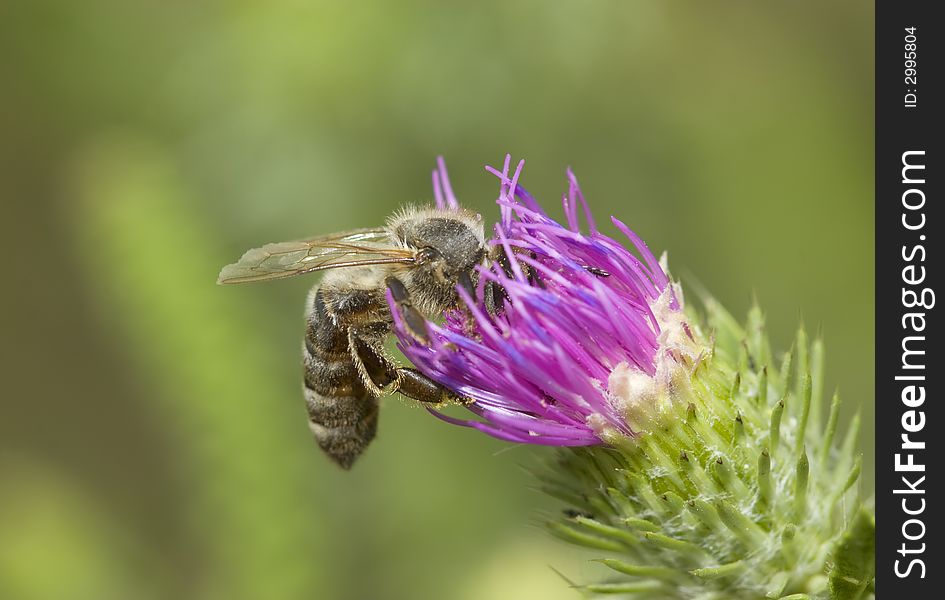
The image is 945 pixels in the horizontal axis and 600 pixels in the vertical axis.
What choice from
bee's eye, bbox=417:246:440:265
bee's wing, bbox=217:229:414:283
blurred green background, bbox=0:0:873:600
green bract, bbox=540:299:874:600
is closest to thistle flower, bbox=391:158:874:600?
green bract, bbox=540:299:874:600

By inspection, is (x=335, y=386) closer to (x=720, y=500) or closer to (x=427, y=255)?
(x=427, y=255)

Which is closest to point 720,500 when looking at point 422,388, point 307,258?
point 422,388

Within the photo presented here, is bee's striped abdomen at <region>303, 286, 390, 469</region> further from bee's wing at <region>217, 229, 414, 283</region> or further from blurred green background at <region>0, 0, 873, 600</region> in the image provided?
blurred green background at <region>0, 0, 873, 600</region>

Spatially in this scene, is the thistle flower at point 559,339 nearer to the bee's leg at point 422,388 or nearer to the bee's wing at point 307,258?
the bee's leg at point 422,388
